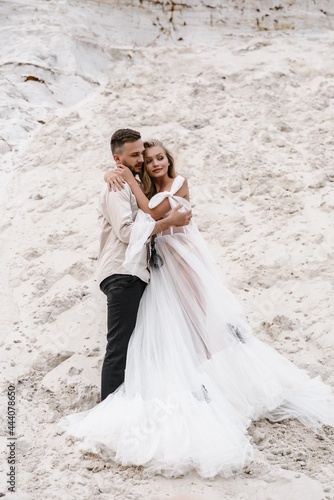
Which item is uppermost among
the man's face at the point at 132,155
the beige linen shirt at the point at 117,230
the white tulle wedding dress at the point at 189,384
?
the man's face at the point at 132,155

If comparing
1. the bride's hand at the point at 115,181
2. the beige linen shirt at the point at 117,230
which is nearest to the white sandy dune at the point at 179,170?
the beige linen shirt at the point at 117,230

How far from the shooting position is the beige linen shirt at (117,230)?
327 centimetres

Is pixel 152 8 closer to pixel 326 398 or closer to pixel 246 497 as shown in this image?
pixel 326 398

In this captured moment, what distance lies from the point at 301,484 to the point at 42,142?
4028 mm

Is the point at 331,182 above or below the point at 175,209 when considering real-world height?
below

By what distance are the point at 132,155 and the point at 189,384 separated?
4.51 feet

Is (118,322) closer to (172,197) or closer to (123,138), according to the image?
(172,197)

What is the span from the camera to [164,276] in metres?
3.44

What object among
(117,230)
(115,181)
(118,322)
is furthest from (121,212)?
(118,322)

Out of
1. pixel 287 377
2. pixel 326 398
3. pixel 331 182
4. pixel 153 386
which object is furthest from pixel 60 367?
pixel 331 182

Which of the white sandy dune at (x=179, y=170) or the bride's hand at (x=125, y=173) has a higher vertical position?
the bride's hand at (x=125, y=173)

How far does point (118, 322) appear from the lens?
10.7 ft

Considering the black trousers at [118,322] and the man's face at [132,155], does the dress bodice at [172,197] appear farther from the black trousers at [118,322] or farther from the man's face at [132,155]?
the black trousers at [118,322]

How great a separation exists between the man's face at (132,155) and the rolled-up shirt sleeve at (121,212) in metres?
0.21
